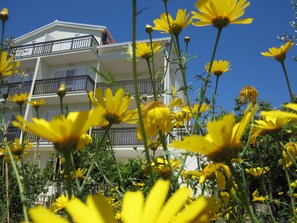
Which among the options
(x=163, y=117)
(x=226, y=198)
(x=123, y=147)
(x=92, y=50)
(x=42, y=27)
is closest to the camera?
(x=163, y=117)

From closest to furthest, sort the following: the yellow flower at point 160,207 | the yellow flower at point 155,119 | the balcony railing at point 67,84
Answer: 1. the yellow flower at point 160,207
2. the yellow flower at point 155,119
3. the balcony railing at point 67,84

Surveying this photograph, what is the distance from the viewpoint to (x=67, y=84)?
16.7 metres

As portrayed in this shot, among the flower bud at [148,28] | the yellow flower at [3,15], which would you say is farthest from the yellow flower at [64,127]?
the flower bud at [148,28]

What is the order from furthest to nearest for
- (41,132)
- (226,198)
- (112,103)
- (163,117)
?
(226,198) → (163,117) → (112,103) → (41,132)

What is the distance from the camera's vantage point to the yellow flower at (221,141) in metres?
0.60

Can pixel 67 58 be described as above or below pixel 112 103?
above

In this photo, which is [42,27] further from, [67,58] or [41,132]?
[41,132]

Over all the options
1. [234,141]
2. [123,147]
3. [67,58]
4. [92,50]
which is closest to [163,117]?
[234,141]

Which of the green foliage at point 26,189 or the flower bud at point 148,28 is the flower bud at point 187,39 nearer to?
the flower bud at point 148,28

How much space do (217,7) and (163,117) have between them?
19.1 inches

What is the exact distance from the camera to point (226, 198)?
1.62 m

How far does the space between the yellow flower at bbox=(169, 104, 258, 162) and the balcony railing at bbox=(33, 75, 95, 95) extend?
15.5 metres

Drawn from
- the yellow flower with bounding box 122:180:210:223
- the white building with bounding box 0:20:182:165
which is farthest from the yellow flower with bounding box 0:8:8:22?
the white building with bounding box 0:20:182:165

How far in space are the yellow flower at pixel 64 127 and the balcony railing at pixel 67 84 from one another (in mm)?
15468
